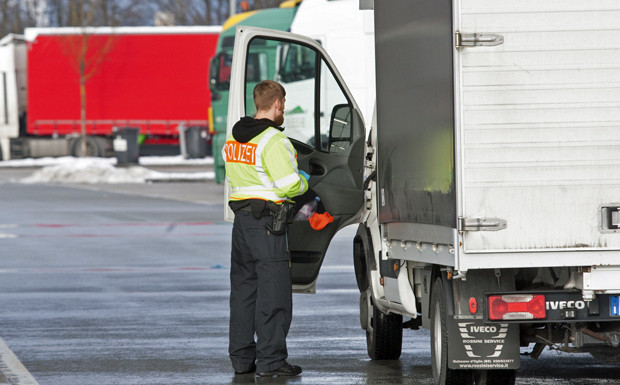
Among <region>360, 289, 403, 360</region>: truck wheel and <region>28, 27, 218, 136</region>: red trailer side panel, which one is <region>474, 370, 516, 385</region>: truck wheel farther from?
<region>28, 27, 218, 136</region>: red trailer side panel

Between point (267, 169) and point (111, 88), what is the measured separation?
36.2 meters

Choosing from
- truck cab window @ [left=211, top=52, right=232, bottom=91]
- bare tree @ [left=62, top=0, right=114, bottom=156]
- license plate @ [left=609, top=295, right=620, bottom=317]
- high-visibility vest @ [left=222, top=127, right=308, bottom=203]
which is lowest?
license plate @ [left=609, top=295, right=620, bottom=317]

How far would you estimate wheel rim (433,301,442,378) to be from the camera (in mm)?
6941

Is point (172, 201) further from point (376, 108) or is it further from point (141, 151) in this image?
point (376, 108)

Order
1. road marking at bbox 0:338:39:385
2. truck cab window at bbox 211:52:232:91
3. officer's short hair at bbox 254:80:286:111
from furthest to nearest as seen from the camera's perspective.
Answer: truck cab window at bbox 211:52:232:91, officer's short hair at bbox 254:80:286:111, road marking at bbox 0:338:39:385

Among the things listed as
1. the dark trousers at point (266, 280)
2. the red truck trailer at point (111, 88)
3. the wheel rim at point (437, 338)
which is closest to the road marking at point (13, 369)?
the dark trousers at point (266, 280)

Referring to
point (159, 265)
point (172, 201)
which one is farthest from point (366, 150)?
point (172, 201)

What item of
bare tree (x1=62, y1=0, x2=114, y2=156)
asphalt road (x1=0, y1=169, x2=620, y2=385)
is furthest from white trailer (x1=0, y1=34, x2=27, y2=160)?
asphalt road (x1=0, y1=169, x2=620, y2=385)

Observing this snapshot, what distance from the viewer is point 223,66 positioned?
82.9 ft

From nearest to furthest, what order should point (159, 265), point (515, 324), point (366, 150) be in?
1. point (515, 324)
2. point (366, 150)
3. point (159, 265)

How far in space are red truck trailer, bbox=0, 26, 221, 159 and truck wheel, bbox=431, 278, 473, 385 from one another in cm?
3545

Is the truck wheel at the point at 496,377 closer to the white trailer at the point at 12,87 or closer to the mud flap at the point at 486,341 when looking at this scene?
the mud flap at the point at 486,341

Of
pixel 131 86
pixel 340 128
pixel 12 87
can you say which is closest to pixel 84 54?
pixel 131 86

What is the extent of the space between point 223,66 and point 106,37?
64.6 ft
